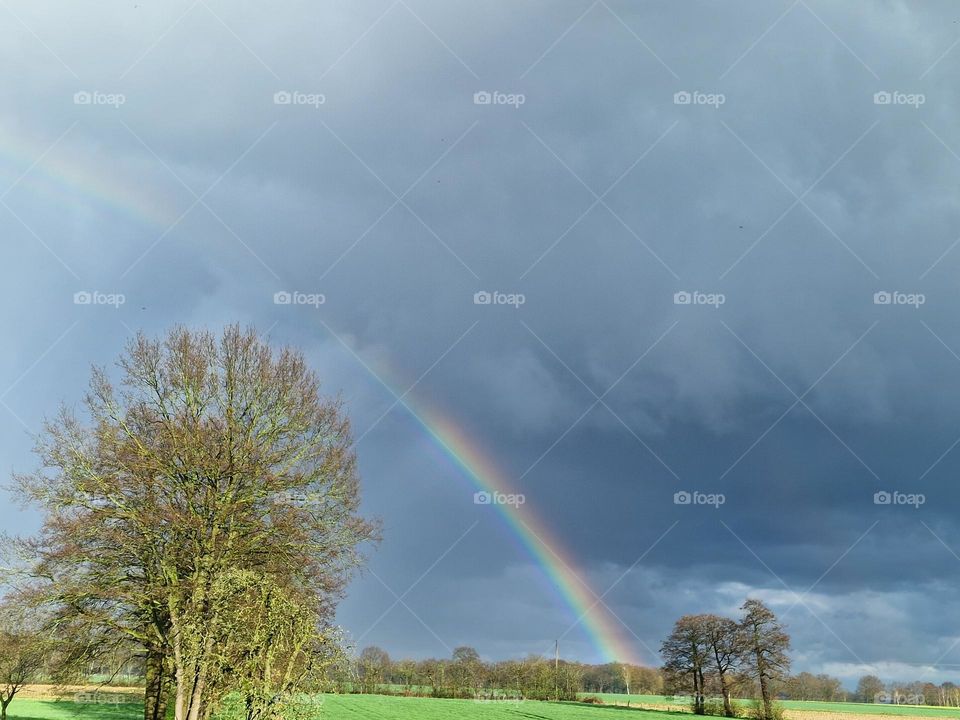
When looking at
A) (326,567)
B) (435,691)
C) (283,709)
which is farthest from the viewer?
(435,691)

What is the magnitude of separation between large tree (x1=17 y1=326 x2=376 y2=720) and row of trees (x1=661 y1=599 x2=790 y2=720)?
6356cm

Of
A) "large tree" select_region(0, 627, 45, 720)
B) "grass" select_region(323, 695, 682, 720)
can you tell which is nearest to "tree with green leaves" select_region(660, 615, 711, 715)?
"grass" select_region(323, 695, 682, 720)

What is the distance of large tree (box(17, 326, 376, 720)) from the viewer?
24375mm

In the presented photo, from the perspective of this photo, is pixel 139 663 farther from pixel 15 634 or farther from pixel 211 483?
pixel 211 483

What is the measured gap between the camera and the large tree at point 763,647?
271 feet

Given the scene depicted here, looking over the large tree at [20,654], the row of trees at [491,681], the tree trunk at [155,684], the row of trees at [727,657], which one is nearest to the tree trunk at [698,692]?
the row of trees at [727,657]

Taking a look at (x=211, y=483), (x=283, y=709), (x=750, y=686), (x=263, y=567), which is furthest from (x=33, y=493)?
(x=750, y=686)

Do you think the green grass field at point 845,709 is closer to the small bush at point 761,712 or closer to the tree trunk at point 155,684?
the small bush at point 761,712

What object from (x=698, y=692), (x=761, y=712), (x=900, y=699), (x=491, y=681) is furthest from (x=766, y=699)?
(x=900, y=699)

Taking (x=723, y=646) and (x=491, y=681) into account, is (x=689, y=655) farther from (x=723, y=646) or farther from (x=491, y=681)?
(x=491, y=681)

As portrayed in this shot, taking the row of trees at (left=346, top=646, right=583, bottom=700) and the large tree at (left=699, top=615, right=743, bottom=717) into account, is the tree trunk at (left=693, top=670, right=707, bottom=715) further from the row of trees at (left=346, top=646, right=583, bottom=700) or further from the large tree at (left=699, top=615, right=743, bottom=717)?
the row of trees at (left=346, top=646, right=583, bottom=700)

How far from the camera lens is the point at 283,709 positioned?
16625 millimetres

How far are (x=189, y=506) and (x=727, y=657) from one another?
265 ft

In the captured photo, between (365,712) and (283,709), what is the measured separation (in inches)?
1977
